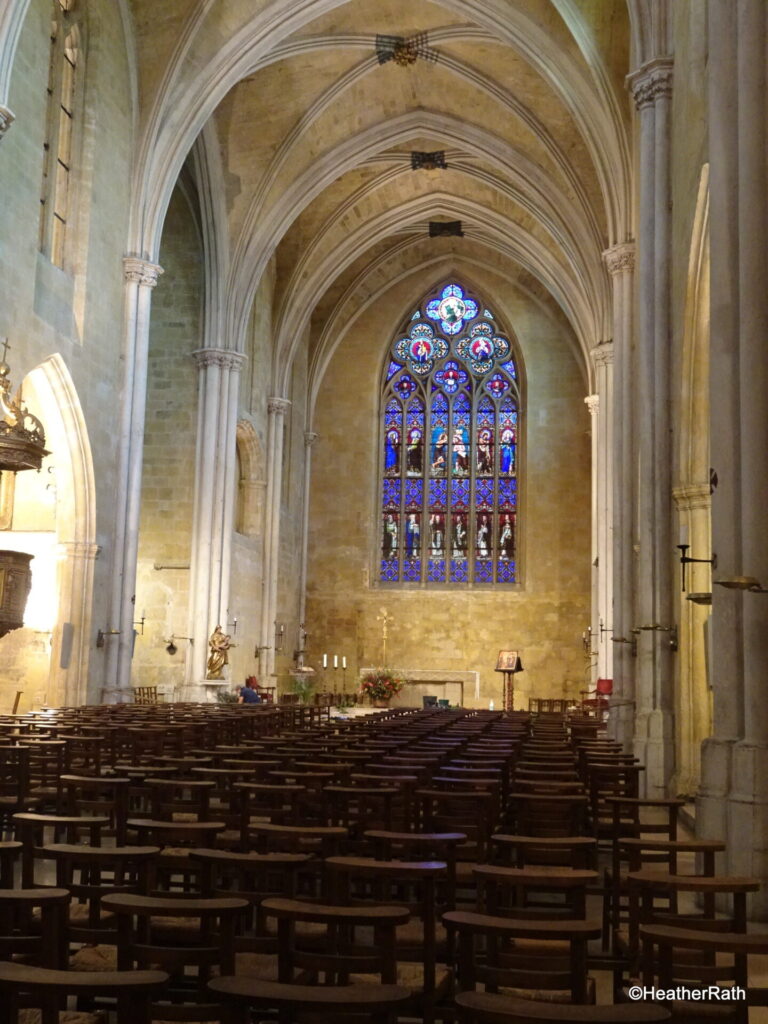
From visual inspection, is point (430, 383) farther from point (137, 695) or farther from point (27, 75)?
point (27, 75)

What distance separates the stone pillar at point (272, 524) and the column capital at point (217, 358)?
4772 mm

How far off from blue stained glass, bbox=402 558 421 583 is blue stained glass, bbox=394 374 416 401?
5.30 meters

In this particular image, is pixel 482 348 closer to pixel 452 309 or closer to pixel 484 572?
pixel 452 309

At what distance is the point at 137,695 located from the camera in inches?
909

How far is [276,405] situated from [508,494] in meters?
8.16

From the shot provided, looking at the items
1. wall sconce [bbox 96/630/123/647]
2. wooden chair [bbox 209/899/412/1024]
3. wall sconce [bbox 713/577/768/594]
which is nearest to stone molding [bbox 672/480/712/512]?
wall sconce [bbox 713/577/768/594]

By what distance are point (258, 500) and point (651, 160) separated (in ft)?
60.6

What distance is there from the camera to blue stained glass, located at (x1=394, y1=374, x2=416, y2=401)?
36.4 m

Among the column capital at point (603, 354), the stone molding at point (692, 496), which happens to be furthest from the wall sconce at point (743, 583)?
the column capital at point (603, 354)

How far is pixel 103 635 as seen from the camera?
19.8 meters

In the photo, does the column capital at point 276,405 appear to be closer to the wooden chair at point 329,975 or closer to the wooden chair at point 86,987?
the wooden chair at point 329,975

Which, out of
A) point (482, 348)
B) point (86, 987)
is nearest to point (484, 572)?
point (482, 348)

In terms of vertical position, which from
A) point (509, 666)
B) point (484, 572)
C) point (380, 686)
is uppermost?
point (484, 572)

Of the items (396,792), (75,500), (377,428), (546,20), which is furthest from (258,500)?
(396,792)
